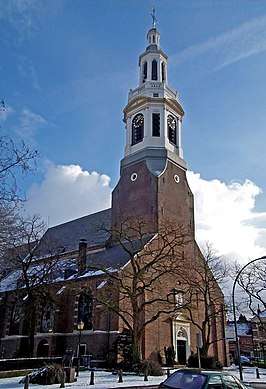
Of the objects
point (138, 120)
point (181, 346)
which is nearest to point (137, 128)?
point (138, 120)

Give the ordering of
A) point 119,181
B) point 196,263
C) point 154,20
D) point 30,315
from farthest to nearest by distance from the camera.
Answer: point 154,20 < point 119,181 < point 196,263 < point 30,315

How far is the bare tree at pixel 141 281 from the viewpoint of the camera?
27.5m

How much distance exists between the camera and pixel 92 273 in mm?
37344

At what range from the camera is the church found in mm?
33125

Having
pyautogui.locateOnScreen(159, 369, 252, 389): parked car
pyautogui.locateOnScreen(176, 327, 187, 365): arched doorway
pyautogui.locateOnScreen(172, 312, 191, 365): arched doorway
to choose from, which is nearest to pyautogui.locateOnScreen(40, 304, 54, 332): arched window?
pyautogui.locateOnScreen(172, 312, 191, 365): arched doorway

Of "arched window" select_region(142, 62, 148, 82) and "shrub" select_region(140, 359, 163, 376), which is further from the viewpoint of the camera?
"arched window" select_region(142, 62, 148, 82)

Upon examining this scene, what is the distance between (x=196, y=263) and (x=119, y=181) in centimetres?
1267

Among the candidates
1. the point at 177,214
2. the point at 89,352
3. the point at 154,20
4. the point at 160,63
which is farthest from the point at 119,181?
the point at 154,20

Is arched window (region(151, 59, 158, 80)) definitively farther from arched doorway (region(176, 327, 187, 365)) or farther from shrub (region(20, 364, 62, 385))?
shrub (region(20, 364, 62, 385))

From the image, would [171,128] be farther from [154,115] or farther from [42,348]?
[42,348]

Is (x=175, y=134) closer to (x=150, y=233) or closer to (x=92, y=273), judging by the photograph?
(x=150, y=233)

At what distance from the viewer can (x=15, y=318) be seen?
42344 mm

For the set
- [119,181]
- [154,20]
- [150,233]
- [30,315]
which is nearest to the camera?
[30,315]

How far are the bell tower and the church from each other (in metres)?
0.11
